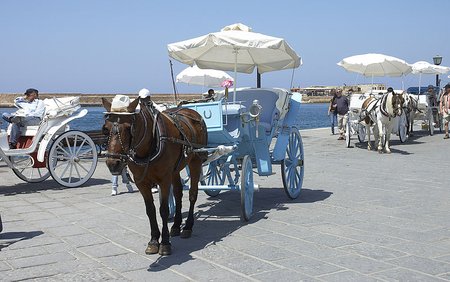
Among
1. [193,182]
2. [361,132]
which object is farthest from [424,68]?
[193,182]

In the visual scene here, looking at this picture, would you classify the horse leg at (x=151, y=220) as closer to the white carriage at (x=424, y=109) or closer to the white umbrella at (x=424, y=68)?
the white carriage at (x=424, y=109)

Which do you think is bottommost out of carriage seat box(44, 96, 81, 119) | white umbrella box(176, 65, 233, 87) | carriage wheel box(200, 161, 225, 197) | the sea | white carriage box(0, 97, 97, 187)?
the sea

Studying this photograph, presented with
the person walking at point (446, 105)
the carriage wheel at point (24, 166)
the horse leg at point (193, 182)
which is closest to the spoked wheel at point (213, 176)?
the horse leg at point (193, 182)

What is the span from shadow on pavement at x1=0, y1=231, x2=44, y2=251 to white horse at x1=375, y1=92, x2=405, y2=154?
1056 cm

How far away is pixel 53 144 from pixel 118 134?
5115mm

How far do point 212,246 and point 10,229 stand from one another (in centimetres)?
254

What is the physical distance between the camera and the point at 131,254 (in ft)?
17.8

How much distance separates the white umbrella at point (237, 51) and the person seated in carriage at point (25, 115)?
9.68ft

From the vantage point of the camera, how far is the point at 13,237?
6.23 meters

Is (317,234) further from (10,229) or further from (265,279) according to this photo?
(10,229)

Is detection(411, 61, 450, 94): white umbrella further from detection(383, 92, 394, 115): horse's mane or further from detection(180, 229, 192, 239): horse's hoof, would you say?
detection(180, 229, 192, 239): horse's hoof

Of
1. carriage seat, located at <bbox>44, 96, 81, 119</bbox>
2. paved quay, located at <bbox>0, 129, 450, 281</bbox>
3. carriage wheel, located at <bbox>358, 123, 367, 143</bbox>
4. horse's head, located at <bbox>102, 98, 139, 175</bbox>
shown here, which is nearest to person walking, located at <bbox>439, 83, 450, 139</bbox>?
carriage wheel, located at <bbox>358, 123, 367, 143</bbox>

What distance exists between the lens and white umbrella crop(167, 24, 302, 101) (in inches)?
305

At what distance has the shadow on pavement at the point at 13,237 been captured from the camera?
5964 mm
